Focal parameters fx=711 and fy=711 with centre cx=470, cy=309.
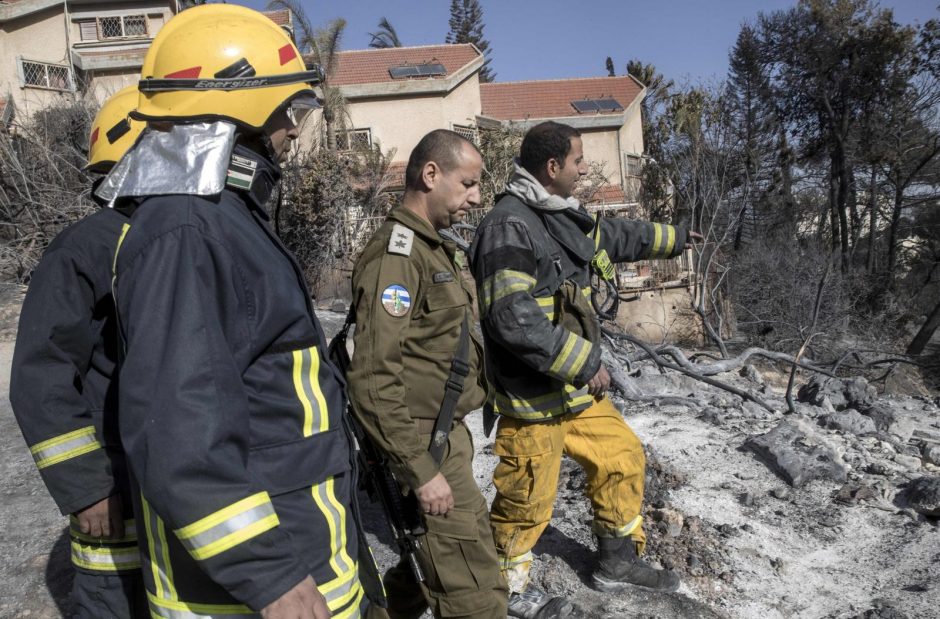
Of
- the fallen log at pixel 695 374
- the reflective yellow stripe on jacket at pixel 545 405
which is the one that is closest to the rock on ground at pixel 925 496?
the fallen log at pixel 695 374

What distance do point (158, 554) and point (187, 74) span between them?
102 centimetres

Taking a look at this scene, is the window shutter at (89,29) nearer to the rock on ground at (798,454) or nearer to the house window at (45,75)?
the house window at (45,75)

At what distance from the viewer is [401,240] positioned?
240 centimetres

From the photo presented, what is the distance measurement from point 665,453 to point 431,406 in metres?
2.66

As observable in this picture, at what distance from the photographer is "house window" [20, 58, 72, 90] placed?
18.1 meters

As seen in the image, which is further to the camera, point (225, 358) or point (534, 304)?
point (534, 304)

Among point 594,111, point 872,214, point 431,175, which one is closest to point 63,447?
point 431,175

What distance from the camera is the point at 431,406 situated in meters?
2.44

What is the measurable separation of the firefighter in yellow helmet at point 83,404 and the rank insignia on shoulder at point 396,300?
0.80 m

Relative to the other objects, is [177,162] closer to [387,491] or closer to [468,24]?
[387,491]

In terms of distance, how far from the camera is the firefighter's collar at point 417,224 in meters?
2.47

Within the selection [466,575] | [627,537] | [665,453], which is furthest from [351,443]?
[665,453]

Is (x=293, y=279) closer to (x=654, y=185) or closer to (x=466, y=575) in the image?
(x=466, y=575)

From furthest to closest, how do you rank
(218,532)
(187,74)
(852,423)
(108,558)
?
(852,423)
(108,558)
(187,74)
(218,532)
